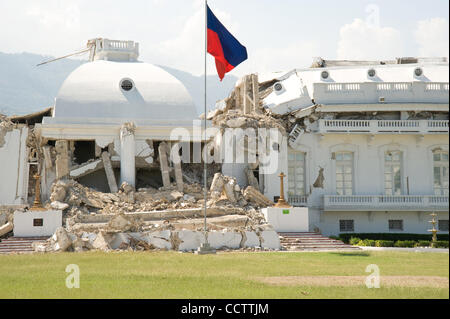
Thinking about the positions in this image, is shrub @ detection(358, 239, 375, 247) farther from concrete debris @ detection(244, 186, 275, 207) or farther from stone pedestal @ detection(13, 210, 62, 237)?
stone pedestal @ detection(13, 210, 62, 237)

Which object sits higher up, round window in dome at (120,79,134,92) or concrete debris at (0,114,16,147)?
round window in dome at (120,79,134,92)

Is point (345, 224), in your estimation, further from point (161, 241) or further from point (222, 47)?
point (222, 47)

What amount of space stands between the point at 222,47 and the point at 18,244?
1287cm

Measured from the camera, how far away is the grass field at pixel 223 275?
53.6 feet

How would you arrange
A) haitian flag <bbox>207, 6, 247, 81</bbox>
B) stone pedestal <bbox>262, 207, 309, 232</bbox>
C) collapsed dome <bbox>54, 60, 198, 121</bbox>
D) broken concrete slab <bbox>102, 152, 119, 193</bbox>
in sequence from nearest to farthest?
haitian flag <bbox>207, 6, 247, 81</bbox> → stone pedestal <bbox>262, 207, 309, 232</bbox> → broken concrete slab <bbox>102, 152, 119, 193</bbox> → collapsed dome <bbox>54, 60, 198, 121</bbox>

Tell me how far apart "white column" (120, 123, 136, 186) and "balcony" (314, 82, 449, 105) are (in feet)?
40.9

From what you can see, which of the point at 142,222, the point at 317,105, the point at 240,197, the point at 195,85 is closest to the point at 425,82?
the point at 317,105

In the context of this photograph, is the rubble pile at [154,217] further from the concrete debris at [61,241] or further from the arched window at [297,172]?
the arched window at [297,172]

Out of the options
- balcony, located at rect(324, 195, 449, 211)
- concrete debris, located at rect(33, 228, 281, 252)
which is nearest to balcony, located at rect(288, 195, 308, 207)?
balcony, located at rect(324, 195, 449, 211)

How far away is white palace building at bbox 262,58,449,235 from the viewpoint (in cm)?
4275

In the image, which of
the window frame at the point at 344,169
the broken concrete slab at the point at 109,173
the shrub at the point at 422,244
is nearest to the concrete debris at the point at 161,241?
the shrub at the point at 422,244

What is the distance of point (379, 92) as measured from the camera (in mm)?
43531

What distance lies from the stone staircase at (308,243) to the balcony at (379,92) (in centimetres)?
1256

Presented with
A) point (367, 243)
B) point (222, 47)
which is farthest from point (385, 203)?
point (222, 47)
